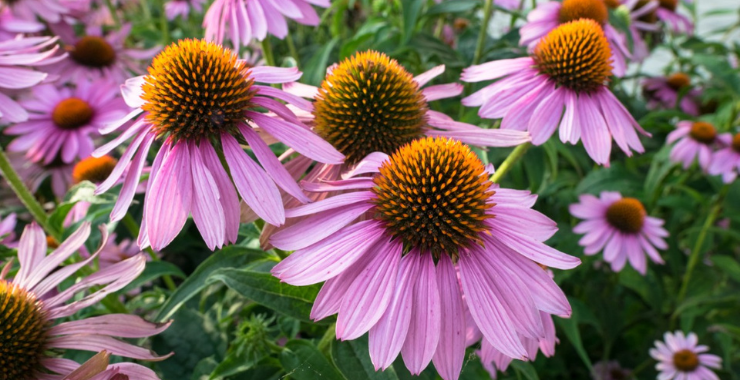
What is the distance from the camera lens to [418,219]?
30.8 inches

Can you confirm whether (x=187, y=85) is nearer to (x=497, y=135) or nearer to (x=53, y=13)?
(x=497, y=135)

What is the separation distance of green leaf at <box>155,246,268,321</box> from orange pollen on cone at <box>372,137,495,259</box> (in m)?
0.34

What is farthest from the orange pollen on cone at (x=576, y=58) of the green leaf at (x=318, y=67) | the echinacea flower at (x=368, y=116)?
the green leaf at (x=318, y=67)

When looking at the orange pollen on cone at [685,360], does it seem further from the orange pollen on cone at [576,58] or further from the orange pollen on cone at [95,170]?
the orange pollen on cone at [95,170]

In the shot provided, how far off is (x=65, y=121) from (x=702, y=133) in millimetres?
2079

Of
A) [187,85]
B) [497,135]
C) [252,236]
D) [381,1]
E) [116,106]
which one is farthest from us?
[381,1]

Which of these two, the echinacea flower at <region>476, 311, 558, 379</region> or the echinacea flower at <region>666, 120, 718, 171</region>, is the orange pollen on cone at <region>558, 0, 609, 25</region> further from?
the echinacea flower at <region>476, 311, 558, 379</region>

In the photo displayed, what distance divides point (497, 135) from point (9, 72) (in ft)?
3.21

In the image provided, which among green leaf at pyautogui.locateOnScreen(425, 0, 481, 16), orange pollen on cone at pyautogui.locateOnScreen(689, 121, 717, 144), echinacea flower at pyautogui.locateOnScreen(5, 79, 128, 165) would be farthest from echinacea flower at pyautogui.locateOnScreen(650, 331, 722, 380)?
echinacea flower at pyautogui.locateOnScreen(5, 79, 128, 165)

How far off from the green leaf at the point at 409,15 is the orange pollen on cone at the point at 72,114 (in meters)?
1.01

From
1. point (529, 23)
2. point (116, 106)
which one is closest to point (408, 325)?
point (529, 23)

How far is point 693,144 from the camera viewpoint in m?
1.90

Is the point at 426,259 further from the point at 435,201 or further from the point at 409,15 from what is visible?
the point at 409,15

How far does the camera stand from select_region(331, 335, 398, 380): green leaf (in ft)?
2.67
